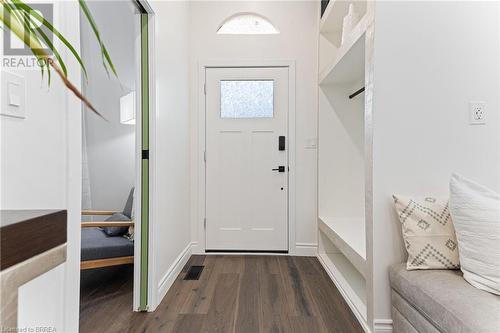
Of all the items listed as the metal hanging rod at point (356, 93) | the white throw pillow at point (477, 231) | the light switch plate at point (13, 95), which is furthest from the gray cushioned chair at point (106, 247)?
the metal hanging rod at point (356, 93)

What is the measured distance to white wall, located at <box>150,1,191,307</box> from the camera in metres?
1.95

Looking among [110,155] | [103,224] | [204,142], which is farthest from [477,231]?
[110,155]

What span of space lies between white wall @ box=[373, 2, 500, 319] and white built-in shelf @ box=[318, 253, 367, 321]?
342 millimetres

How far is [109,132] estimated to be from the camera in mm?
3094

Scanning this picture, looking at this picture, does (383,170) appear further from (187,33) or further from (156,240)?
(187,33)

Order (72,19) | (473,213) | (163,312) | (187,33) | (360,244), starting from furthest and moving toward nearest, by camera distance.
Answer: (187,33) < (360,244) < (163,312) < (473,213) < (72,19)

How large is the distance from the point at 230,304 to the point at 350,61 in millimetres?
2115

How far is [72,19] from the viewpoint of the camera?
3.52ft

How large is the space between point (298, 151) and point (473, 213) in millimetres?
1868

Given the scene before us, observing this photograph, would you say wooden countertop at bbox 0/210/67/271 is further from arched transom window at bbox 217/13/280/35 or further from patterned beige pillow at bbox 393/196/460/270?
arched transom window at bbox 217/13/280/35

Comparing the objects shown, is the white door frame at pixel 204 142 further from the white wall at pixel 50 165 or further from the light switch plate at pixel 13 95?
the light switch plate at pixel 13 95

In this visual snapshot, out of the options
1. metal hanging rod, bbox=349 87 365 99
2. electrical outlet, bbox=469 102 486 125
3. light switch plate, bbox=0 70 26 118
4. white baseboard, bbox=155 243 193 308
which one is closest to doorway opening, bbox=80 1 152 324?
white baseboard, bbox=155 243 193 308

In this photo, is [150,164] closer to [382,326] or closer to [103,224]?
[103,224]

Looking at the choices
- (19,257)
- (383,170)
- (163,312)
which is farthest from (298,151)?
(19,257)
